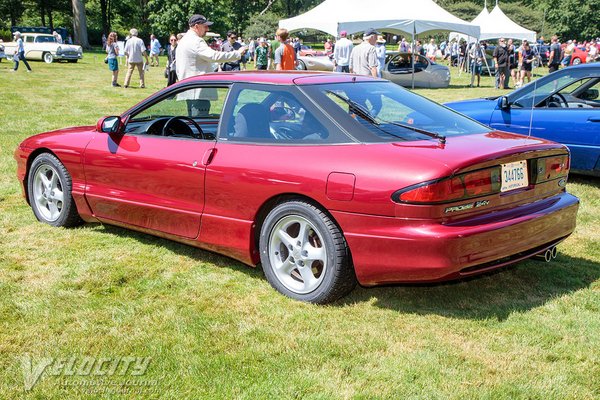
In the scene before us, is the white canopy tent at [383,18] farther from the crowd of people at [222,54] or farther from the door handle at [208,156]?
the door handle at [208,156]

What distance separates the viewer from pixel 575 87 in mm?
7910

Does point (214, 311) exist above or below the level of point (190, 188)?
below

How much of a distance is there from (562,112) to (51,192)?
5510 mm

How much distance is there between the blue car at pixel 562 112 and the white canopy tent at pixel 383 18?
14.1 metres

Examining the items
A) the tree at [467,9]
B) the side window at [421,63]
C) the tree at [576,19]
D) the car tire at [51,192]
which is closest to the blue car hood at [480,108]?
the car tire at [51,192]

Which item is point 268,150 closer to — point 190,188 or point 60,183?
point 190,188

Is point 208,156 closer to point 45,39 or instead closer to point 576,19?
point 45,39

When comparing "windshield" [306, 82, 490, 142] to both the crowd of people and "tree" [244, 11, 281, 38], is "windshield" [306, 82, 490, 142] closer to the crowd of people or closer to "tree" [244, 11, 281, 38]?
the crowd of people

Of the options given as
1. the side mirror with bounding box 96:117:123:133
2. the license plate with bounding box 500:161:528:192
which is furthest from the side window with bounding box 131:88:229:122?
the license plate with bounding box 500:161:528:192

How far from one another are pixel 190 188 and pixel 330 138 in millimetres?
1121

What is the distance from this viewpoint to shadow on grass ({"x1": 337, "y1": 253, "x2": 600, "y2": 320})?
3.93 m

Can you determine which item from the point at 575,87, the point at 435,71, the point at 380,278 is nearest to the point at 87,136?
the point at 380,278

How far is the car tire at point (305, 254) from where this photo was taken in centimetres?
378

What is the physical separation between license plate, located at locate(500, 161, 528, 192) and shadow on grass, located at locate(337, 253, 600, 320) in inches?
24.7
